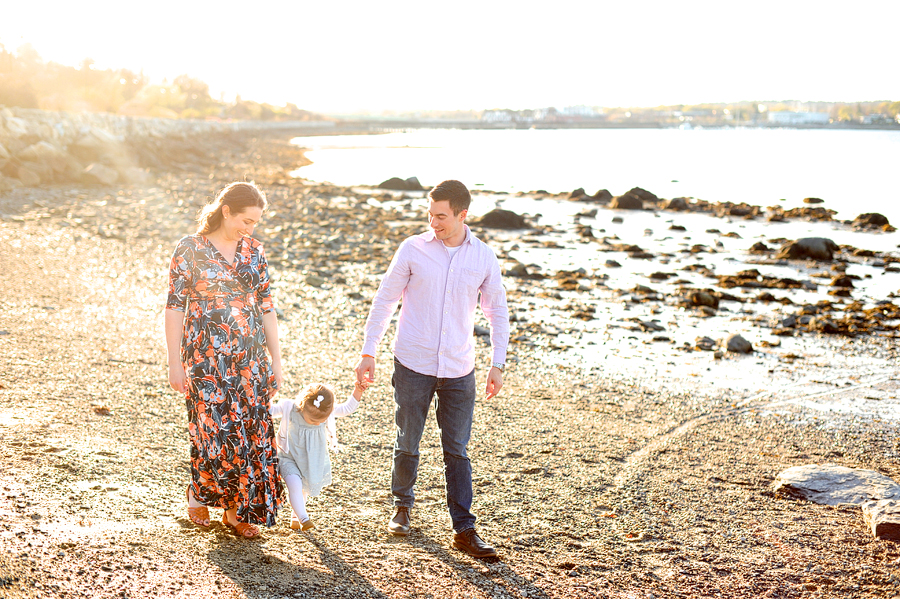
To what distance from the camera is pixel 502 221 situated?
25.0m

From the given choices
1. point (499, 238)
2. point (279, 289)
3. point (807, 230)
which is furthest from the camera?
point (807, 230)

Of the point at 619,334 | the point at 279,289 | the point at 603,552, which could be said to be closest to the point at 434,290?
the point at 603,552

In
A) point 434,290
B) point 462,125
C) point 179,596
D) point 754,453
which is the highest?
point 462,125

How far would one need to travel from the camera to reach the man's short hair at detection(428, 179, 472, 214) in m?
4.10

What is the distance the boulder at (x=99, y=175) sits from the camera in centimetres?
2609

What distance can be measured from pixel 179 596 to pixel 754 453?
16.9 ft

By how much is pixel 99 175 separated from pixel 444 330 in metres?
25.6

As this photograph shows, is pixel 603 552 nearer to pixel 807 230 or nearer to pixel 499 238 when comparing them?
pixel 499 238

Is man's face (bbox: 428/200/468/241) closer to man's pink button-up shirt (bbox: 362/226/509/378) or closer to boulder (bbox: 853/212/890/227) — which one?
man's pink button-up shirt (bbox: 362/226/509/378)

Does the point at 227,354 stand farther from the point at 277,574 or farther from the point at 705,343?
the point at 705,343

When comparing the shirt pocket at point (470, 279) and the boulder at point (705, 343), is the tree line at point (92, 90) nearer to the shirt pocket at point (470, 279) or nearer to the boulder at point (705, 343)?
the boulder at point (705, 343)

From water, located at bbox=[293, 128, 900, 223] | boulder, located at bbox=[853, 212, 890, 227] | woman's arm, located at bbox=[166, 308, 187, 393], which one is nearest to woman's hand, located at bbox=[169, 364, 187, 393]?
woman's arm, located at bbox=[166, 308, 187, 393]

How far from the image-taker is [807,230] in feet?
87.2

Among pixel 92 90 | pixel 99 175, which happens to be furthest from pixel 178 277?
pixel 92 90
